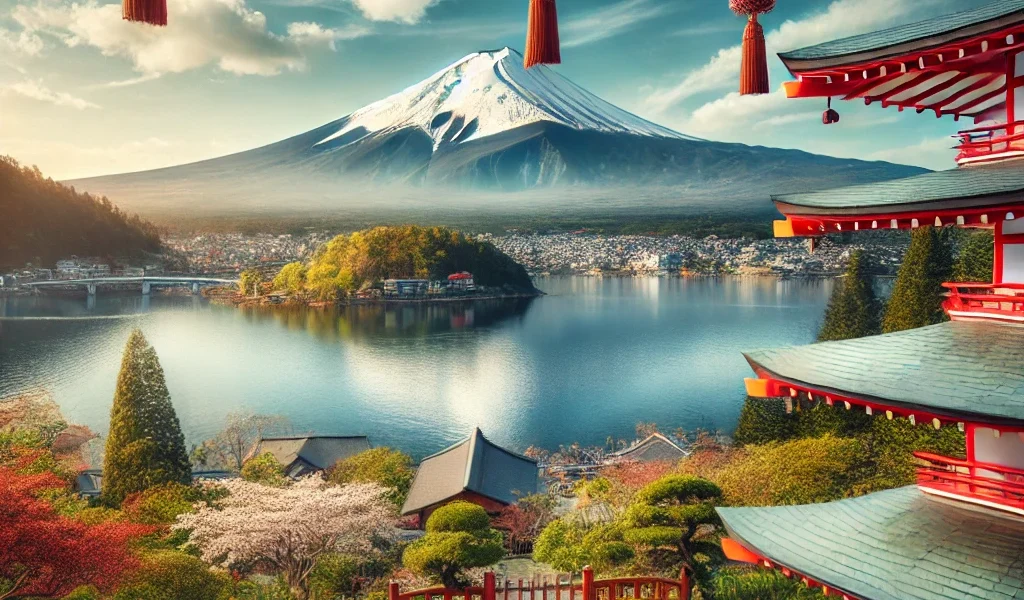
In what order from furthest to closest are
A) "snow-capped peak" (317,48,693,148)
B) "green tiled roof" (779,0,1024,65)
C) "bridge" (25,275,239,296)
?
"snow-capped peak" (317,48,693,148) → "bridge" (25,275,239,296) → "green tiled roof" (779,0,1024,65)

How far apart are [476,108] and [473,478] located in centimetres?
1405

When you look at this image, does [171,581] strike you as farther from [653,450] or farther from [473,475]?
[653,450]

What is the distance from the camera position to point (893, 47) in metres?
2.84

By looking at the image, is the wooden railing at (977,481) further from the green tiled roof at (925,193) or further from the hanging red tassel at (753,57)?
the hanging red tassel at (753,57)

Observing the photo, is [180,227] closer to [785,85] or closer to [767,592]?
[767,592]

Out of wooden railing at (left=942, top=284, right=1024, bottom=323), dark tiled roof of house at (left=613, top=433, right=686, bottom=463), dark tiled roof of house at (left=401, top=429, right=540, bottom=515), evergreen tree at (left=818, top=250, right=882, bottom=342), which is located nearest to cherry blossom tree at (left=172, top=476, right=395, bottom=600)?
dark tiled roof of house at (left=401, top=429, right=540, bottom=515)

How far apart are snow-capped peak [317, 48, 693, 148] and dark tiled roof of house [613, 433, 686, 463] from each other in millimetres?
11411

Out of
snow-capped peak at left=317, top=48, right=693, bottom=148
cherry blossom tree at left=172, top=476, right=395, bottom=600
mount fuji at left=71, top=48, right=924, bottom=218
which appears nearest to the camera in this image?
cherry blossom tree at left=172, top=476, right=395, bottom=600

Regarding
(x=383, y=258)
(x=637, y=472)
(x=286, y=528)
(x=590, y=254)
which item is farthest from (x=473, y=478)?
(x=590, y=254)

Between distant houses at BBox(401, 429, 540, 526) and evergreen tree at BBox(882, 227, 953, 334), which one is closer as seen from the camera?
distant houses at BBox(401, 429, 540, 526)

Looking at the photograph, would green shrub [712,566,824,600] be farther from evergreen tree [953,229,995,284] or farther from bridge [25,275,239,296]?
bridge [25,275,239,296]

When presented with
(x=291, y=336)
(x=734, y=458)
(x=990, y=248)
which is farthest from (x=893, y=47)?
(x=291, y=336)

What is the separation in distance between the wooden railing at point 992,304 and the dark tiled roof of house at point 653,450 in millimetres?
9719

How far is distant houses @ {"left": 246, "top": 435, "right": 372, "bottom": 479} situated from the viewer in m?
11.9
